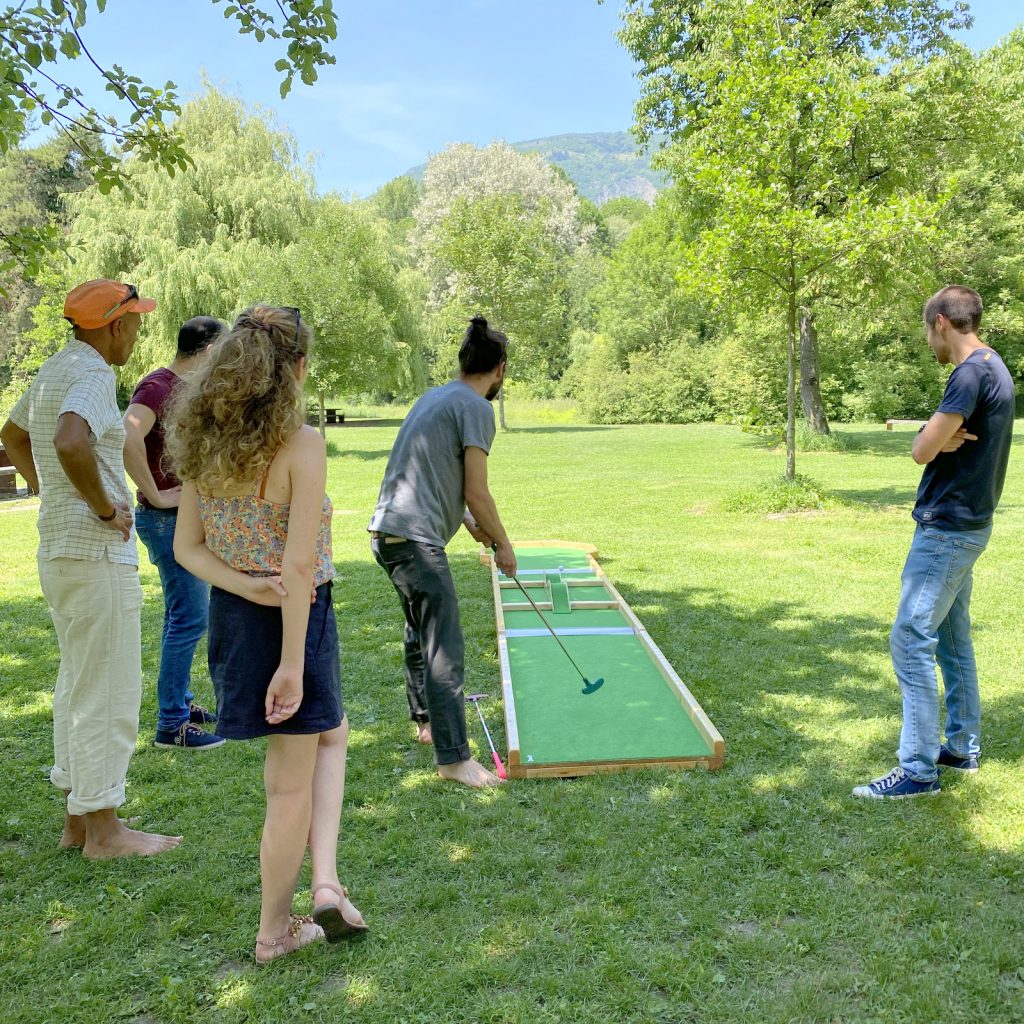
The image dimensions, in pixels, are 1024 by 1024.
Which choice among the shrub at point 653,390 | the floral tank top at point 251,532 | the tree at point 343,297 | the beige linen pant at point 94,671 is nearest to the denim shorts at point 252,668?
the floral tank top at point 251,532

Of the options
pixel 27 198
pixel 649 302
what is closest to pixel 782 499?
pixel 649 302

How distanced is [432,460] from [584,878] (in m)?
1.82

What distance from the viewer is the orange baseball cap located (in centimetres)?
328

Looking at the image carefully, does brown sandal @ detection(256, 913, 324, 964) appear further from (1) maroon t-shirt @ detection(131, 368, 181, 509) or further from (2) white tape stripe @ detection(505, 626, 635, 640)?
(2) white tape stripe @ detection(505, 626, 635, 640)

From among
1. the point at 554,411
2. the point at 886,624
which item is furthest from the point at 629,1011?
the point at 554,411

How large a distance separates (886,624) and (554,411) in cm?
3058

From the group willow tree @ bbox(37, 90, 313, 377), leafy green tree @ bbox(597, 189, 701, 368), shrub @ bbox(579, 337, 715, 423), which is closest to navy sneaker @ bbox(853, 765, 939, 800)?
willow tree @ bbox(37, 90, 313, 377)

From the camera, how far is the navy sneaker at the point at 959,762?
3986mm

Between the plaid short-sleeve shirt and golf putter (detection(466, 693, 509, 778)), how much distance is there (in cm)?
189

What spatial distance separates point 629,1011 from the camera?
8.36 feet

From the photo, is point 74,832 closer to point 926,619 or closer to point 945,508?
point 926,619

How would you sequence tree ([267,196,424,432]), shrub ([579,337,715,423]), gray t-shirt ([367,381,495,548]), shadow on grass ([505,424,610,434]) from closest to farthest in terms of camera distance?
gray t-shirt ([367,381,495,548]) < tree ([267,196,424,432]) < shadow on grass ([505,424,610,434]) < shrub ([579,337,715,423])

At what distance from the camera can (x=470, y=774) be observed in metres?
4.04

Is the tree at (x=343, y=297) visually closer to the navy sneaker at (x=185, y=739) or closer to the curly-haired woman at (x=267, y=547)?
the navy sneaker at (x=185, y=739)
